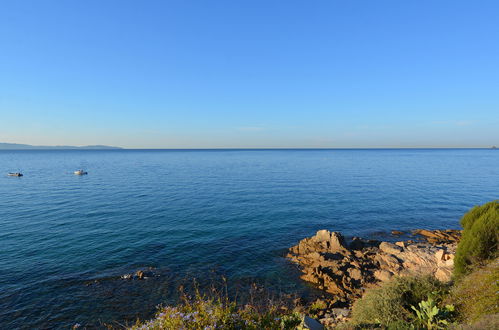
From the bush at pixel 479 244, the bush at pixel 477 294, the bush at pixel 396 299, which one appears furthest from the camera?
the bush at pixel 479 244

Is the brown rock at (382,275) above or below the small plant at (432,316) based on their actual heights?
below

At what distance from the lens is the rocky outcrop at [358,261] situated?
646 inches

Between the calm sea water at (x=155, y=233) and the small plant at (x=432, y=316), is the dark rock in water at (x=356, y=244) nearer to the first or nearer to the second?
the calm sea water at (x=155, y=233)

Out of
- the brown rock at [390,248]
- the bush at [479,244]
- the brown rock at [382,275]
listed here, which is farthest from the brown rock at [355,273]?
the bush at [479,244]

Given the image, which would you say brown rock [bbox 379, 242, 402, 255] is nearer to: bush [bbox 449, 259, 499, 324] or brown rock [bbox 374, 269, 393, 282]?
brown rock [bbox 374, 269, 393, 282]

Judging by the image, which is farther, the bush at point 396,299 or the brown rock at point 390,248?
the brown rock at point 390,248

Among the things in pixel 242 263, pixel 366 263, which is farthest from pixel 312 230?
pixel 242 263

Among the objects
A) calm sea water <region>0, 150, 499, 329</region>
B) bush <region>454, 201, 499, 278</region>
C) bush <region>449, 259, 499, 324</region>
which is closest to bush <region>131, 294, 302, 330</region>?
bush <region>449, 259, 499, 324</region>

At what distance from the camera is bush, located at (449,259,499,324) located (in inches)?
328

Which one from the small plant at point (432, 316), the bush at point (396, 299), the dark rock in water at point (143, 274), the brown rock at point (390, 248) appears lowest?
the dark rock in water at point (143, 274)

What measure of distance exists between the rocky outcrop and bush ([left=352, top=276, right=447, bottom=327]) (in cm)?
418

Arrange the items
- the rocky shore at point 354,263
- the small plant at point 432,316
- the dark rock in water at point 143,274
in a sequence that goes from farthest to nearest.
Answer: the dark rock in water at point 143,274 → the rocky shore at point 354,263 → the small plant at point 432,316

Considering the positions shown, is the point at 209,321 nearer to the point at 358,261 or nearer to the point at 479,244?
the point at 479,244

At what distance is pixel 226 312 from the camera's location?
6.76m
